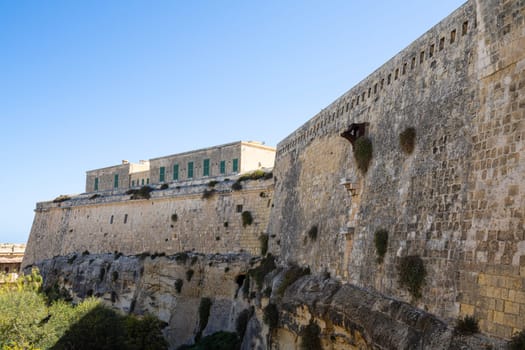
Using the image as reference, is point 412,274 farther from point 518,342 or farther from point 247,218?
point 247,218

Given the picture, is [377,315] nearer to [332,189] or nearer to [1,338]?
[332,189]

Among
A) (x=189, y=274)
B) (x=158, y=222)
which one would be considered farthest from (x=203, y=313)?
(x=158, y=222)

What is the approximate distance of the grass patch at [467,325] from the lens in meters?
7.38

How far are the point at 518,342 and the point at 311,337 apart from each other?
7441 millimetres

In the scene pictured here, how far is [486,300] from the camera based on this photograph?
7.30 m

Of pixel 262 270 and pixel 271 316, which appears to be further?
pixel 262 270

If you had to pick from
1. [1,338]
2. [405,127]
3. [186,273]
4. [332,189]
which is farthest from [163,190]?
[405,127]

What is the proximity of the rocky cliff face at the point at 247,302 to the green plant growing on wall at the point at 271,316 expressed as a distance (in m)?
0.04

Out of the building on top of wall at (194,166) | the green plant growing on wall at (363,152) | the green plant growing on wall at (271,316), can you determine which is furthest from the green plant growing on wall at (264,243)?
the green plant growing on wall at (363,152)

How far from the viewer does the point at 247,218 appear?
23812 millimetres

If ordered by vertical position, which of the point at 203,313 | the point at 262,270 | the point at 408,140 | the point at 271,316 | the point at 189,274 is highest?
the point at 408,140

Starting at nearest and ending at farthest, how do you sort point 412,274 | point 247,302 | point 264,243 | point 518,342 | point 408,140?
point 518,342 → point 412,274 → point 408,140 → point 247,302 → point 264,243

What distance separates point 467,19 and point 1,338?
830 inches

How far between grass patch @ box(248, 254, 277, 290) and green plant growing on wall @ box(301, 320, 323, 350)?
5.74 meters
